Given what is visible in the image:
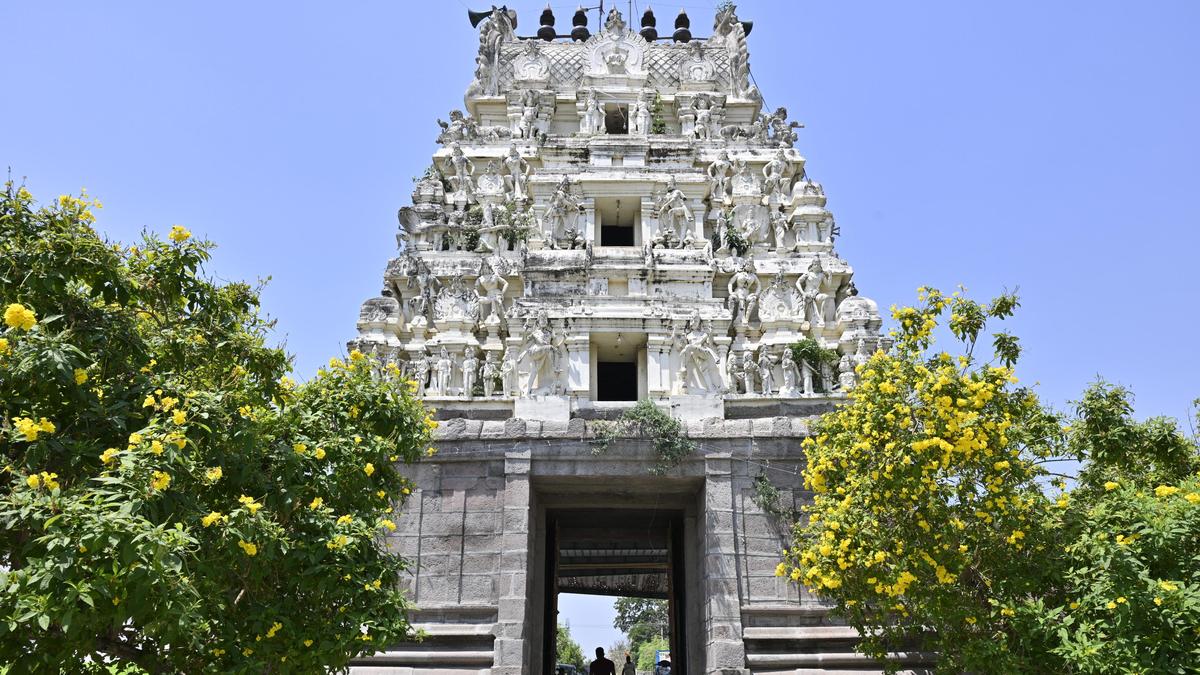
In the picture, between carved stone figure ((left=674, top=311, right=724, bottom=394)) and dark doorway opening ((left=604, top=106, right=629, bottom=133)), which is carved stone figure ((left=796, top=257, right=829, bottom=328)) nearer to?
carved stone figure ((left=674, top=311, right=724, bottom=394))

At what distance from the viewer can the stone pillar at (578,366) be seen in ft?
61.0

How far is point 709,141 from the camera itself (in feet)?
77.3

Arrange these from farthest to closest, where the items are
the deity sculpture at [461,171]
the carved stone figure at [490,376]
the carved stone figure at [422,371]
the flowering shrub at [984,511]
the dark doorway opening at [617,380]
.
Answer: the deity sculpture at [461,171], the dark doorway opening at [617,380], the carved stone figure at [422,371], the carved stone figure at [490,376], the flowering shrub at [984,511]

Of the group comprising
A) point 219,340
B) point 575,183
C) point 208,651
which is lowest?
point 208,651

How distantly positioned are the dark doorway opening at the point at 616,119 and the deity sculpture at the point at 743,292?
6.44 metres

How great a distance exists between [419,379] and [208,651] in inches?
486

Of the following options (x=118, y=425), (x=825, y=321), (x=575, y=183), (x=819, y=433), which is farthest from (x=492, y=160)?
(x=118, y=425)

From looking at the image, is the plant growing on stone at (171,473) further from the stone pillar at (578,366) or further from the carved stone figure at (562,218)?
the carved stone figure at (562,218)

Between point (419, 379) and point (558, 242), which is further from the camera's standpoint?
point (558, 242)

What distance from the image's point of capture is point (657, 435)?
1524 centimetres

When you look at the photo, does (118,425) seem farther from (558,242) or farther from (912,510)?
(558,242)

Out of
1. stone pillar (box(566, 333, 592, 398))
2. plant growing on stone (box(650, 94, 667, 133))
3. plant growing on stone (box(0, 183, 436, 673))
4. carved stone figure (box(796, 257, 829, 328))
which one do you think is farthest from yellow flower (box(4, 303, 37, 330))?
plant growing on stone (box(650, 94, 667, 133))

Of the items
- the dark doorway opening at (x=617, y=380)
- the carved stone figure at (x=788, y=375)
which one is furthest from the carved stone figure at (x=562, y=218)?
the carved stone figure at (x=788, y=375)

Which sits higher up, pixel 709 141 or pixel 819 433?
pixel 709 141
